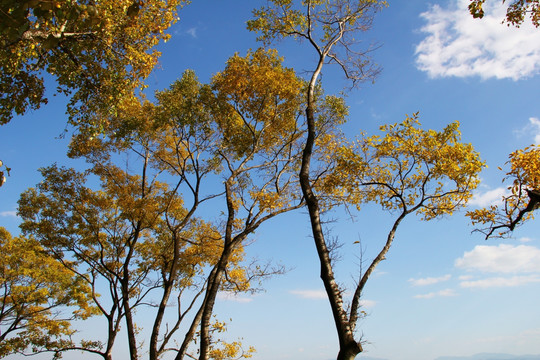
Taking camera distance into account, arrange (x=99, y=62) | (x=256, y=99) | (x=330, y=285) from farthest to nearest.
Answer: (x=256, y=99) < (x=99, y=62) < (x=330, y=285)

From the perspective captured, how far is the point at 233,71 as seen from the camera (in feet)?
37.4

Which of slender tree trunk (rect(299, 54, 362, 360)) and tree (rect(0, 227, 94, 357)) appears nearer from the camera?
slender tree trunk (rect(299, 54, 362, 360))

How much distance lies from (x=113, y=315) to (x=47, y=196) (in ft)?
17.1

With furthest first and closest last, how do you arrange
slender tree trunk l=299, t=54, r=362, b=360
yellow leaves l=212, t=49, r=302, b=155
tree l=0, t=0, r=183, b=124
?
yellow leaves l=212, t=49, r=302, b=155
tree l=0, t=0, r=183, b=124
slender tree trunk l=299, t=54, r=362, b=360

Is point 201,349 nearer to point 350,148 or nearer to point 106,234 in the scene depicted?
point 350,148

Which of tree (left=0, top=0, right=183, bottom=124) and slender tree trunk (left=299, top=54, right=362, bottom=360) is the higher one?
tree (left=0, top=0, right=183, bottom=124)

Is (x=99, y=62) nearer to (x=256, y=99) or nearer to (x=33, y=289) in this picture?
(x=256, y=99)

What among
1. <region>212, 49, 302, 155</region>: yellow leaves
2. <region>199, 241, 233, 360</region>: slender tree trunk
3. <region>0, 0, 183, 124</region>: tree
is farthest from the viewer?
<region>212, 49, 302, 155</region>: yellow leaves

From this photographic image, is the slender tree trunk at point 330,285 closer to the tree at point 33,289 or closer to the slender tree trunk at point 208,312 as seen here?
the slender tree trunk at point 208,312

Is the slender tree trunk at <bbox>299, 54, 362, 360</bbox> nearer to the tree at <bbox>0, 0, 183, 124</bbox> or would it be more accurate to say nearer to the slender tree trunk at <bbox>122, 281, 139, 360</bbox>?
the tree at <bbox>0, 0, 183, 124</bbox>

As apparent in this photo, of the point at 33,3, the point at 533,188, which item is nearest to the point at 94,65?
the point at 33,3

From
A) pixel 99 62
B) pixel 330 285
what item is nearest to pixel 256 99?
pixel 99 62

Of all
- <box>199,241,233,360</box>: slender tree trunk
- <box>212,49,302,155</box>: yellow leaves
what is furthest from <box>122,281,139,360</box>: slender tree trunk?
<box>212,49,302,155</box>: yellow leaves

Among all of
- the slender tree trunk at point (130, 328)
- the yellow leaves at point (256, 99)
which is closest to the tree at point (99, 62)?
the yellow leaves at point (256, 99)
